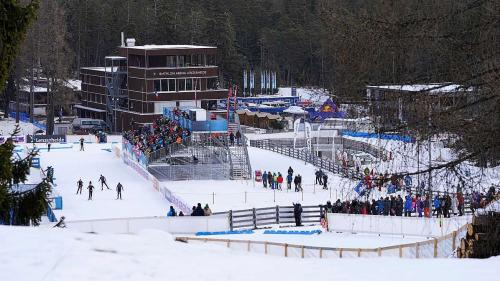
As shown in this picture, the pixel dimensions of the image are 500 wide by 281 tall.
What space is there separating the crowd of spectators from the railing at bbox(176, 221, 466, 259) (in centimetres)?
2662

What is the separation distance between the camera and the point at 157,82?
6862cm

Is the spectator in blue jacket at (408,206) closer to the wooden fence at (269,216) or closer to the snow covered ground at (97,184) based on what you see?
the wooden fence at (269,216)

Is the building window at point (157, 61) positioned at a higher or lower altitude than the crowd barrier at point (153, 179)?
higher

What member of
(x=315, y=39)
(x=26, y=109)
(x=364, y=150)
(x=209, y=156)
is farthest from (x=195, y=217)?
(x=315, y=39)

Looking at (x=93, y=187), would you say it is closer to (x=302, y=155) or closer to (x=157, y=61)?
(x=302, y=155)

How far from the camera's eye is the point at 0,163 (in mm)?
15891

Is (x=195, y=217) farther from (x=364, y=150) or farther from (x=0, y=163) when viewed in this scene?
(x=364, y=150)

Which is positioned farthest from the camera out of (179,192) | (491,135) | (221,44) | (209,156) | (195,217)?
(221,44)

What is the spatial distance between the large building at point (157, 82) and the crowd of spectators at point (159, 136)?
40.0 feet

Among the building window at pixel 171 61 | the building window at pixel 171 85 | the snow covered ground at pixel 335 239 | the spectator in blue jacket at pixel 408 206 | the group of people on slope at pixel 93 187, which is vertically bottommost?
the snow covered ground at pixel 335 239

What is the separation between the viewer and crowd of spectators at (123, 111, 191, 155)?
46.9 m

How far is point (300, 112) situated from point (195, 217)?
149 ft

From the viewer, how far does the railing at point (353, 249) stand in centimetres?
1809

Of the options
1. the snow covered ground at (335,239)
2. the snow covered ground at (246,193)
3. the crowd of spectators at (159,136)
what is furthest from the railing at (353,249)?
the crowd of spectators at (159,136)
